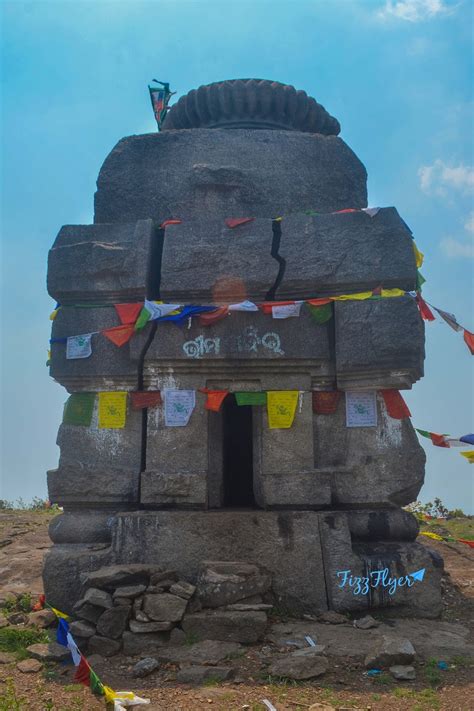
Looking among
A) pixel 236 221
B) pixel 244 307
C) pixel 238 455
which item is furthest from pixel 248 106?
pixel 238 455

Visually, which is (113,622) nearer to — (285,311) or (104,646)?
(104,646)

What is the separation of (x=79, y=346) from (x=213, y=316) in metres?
1.09

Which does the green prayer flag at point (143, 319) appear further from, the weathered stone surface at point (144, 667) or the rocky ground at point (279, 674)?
the weathered stone surface at point (144, 667)

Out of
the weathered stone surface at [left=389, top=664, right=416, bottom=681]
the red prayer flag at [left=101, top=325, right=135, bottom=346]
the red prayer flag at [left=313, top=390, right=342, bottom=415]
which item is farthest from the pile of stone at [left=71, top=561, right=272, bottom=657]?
the red prayer flag at [left=101, top=325, right=135, bottom=346]

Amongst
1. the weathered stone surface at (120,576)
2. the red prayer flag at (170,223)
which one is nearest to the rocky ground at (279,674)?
the weathered stone surface at (120,576)

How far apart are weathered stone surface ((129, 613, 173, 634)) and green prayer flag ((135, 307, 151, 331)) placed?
2.05m

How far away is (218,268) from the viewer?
474 cm

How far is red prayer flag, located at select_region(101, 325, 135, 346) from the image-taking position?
4648 mm

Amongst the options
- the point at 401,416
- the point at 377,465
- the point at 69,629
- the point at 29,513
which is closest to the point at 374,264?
the point at 401,416

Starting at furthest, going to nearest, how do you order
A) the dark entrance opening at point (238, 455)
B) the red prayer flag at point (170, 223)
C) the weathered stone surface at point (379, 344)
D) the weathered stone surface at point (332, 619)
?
the dark entrance opening at point (238, 455)
the red prayer flag at point (170, 223)
the weathered stone surface at point (379, 344)
the weathered stone surface at point (332, 619)

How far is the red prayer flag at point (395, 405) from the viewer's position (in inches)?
179

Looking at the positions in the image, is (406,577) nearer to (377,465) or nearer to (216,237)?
(377,465)

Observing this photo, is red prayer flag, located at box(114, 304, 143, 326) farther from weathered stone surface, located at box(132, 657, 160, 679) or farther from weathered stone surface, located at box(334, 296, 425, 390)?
weathered stone surface, located at box(132, 657, 160, 679)

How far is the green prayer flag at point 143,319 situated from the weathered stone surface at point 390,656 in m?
2.65
